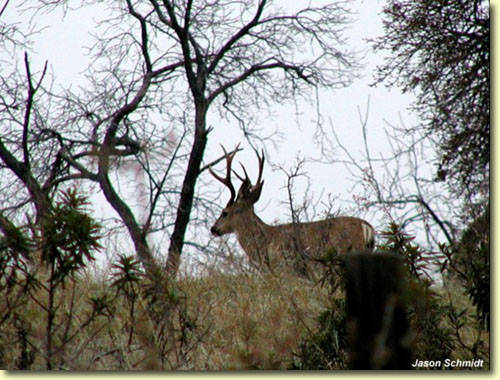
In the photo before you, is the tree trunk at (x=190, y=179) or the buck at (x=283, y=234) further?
the tree trunk at (x=190, y=179)

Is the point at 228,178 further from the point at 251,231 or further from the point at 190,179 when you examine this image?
the point at 251,231

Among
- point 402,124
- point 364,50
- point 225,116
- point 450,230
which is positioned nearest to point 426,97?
point 402,124

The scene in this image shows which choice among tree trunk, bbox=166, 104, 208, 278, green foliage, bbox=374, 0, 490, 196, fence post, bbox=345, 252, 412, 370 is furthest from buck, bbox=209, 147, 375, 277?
fence post, bbox=345, 252, 412, 370

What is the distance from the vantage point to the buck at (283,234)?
6.50 m

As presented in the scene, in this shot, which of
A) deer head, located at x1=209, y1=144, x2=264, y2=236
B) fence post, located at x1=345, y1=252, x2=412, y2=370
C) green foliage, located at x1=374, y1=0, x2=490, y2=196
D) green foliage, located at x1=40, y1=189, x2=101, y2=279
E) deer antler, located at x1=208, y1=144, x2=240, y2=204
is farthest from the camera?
deer antler, located at x1=208, y1=144, x2=240, y2=204

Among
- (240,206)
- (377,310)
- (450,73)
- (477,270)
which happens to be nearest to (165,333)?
(477,270)

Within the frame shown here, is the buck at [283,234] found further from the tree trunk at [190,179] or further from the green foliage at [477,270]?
the green foliage at [477,270]

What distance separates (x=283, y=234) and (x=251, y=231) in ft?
3.29

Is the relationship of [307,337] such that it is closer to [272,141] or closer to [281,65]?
[272,141]

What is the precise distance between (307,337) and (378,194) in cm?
86

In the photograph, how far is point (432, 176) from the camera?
5.26 metres

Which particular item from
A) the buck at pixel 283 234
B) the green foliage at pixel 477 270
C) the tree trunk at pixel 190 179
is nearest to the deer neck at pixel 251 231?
the buck at pixel 283 234

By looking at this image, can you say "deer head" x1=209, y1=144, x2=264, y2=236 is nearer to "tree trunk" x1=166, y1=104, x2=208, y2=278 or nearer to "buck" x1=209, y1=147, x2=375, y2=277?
"buck" x1=209, y1=147, x2=375, y2=277

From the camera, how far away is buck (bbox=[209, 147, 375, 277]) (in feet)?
21.3
